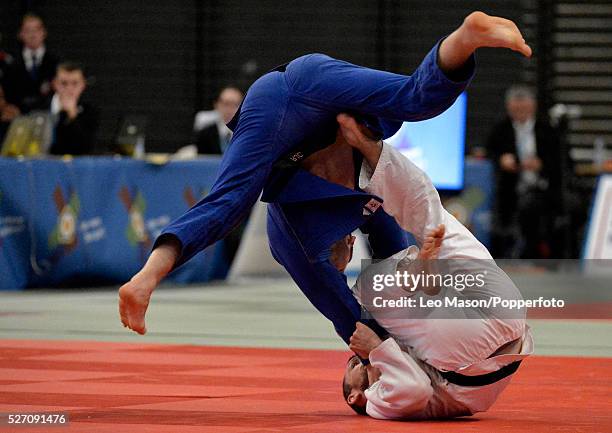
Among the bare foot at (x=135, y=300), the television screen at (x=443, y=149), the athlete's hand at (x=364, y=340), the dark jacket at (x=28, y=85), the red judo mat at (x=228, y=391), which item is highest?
the bare foot at (x=135, y=300)

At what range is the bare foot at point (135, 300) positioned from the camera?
364 cm

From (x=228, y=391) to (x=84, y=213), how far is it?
207 inches

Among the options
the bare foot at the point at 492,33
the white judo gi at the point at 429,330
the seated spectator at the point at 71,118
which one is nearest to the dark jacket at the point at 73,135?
the seated spectator at the point at 71,118

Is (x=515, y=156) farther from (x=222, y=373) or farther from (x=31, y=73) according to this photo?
(x=222, y=373)

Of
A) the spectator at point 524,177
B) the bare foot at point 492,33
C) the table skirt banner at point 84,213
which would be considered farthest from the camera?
the spectator at point 524,177

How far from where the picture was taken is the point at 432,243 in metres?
3.95

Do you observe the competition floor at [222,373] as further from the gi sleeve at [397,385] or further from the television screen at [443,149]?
the television screen at [443,149]

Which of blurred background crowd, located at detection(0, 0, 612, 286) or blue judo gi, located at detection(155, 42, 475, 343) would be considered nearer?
blue judo gi, located at detection(155, 42, 475, 343)

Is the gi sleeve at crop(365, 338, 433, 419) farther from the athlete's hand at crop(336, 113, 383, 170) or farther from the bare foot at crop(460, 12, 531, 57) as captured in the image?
the bare foot at crop(460, 12, 531, 57)

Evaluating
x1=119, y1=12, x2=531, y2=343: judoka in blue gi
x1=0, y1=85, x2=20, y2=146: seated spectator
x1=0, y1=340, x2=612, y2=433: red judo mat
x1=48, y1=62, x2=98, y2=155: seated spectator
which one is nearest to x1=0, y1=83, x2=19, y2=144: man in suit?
x1=0, y1=85, x2=20, y2=146: seated spectator

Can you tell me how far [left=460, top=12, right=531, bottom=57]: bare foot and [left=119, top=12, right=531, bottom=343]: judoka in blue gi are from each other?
0.03m

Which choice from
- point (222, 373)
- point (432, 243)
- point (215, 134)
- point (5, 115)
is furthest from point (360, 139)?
point (5, 115)

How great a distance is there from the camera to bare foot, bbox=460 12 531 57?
3.57 m

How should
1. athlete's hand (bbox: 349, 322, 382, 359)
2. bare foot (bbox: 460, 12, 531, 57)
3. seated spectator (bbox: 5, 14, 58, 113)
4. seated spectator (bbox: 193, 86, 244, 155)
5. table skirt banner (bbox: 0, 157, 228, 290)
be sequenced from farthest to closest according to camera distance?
seated spectator (bbox: 5, 14, 58, 113)
seated spectator (bbox: 193, 86, 244, 155)
table skirt banner (bbox: 0, 157, 228, 290)
athlete's hand (bbox: 349, 322, 382, 359)
bare foot (bbox: 460, 12, 531, 57)
